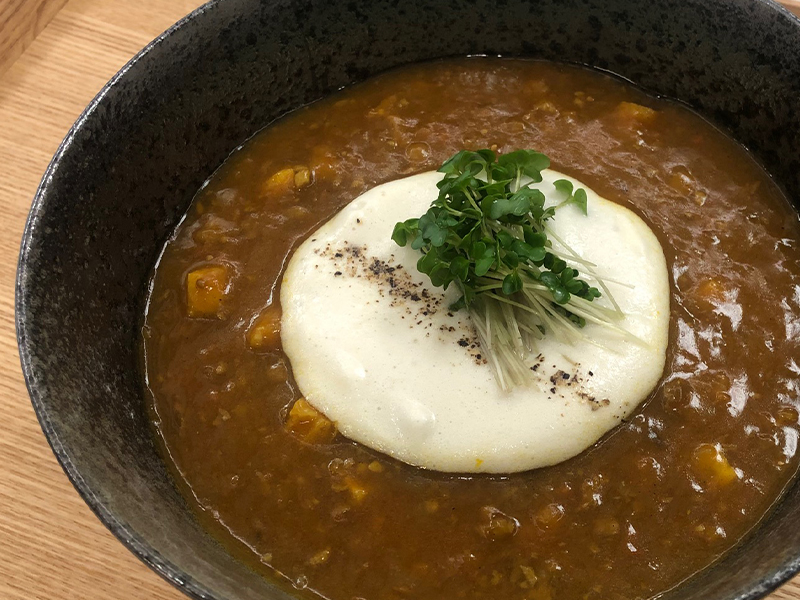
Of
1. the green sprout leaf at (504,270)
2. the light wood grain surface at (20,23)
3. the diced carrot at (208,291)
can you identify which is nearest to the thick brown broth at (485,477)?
the diced carrot at (208,291)

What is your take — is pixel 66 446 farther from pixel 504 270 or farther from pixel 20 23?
pixel 20 23

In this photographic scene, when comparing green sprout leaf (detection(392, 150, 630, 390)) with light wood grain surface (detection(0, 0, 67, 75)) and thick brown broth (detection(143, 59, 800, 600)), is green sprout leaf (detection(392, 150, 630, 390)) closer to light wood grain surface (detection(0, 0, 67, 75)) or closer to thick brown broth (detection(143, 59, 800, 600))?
thick brown broth (detection(143, 59, 800, 600))

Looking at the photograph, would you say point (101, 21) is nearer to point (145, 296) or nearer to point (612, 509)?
point (145, 296)

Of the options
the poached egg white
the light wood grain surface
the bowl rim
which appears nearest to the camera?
the bowl rim

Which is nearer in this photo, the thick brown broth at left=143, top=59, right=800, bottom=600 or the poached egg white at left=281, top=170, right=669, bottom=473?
the thick brown broth at left=143, top=59, right=800, bottom=600

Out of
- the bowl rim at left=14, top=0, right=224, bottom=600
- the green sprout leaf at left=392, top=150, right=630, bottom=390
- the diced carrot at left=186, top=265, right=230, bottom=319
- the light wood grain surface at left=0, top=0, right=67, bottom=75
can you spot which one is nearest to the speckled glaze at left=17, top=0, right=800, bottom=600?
the bowl rim at left=14, top=0, right=224, bottom=600

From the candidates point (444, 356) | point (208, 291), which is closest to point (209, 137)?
point (208, 291)

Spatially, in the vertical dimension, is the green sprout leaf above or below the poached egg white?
above

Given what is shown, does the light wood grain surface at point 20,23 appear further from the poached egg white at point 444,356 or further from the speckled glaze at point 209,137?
the poached egg white at point 444,356

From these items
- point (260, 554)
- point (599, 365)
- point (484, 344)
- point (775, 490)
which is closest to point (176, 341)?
point (260, 554)

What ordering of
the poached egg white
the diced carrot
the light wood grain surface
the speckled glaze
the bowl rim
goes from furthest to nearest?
the light wood grain surface, the diced carrot, the poached egg white, the speckled glaze, the bowl rim
